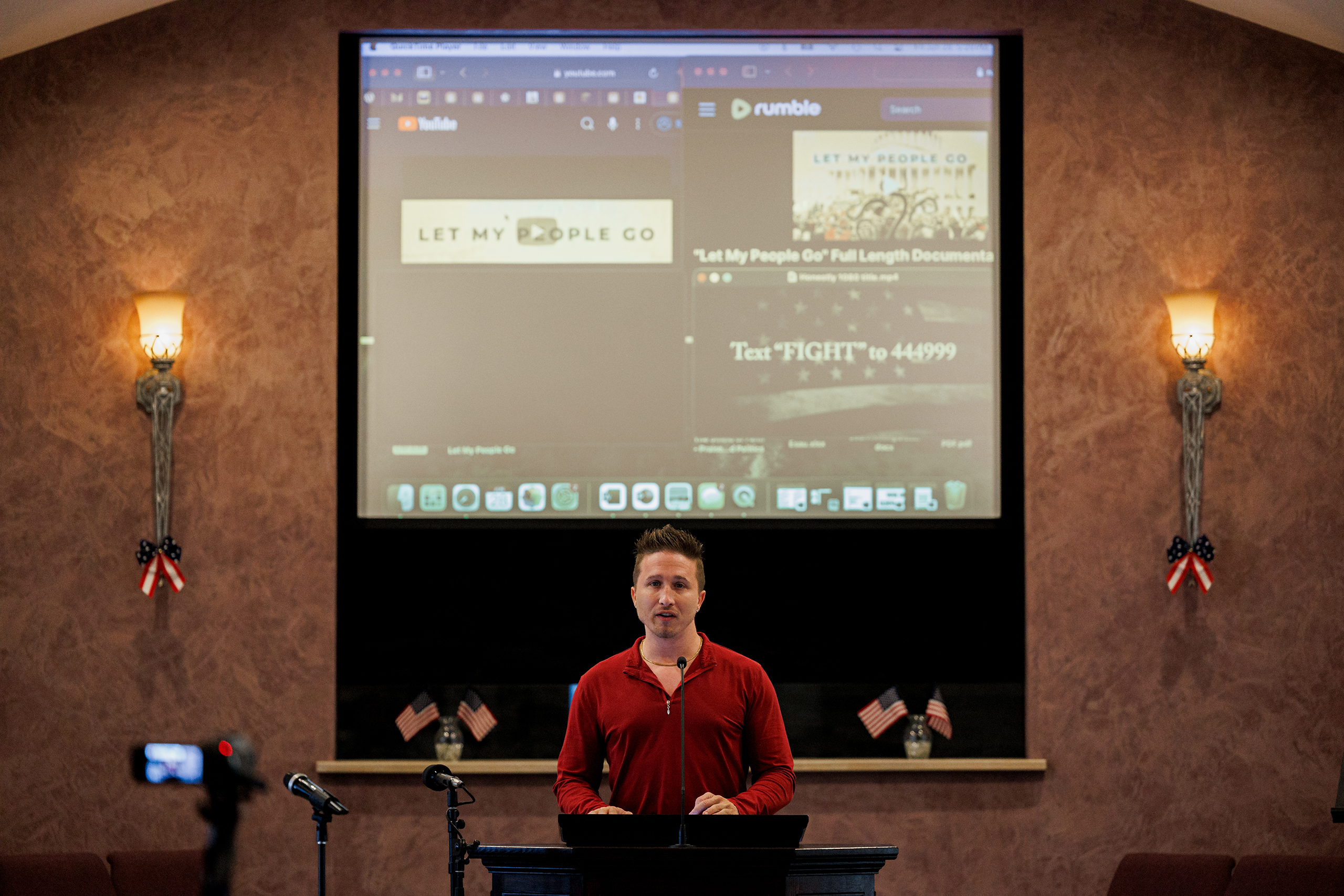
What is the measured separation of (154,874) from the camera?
4.30m

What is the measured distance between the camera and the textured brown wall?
177 inches

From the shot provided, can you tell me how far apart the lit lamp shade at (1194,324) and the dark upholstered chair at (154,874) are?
4055 mm

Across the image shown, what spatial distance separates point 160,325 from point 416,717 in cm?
174

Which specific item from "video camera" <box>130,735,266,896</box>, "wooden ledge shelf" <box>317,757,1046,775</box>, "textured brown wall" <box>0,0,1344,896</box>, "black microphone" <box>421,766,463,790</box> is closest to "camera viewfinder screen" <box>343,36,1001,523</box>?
"textured brown wall" <box>0,0,1344,896</box>

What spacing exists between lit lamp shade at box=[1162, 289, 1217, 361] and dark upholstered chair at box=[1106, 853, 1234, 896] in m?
1.83

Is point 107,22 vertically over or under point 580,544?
over

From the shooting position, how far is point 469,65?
466 centimetres

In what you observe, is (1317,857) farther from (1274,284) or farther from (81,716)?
(81,716)

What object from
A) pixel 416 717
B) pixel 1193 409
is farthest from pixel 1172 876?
pixel 416 717

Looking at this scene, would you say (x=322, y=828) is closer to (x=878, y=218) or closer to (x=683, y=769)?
(x=683, y=769)

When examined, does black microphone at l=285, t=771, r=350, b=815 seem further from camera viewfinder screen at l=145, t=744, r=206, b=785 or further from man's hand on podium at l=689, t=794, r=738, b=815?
camera viewfinder screen at l=145, t=744, r=206, b=785

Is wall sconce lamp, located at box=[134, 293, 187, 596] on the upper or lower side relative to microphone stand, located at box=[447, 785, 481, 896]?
upper

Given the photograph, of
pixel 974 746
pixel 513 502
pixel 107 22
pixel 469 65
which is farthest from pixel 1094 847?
pixel 107 22

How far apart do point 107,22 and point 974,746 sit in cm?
431
